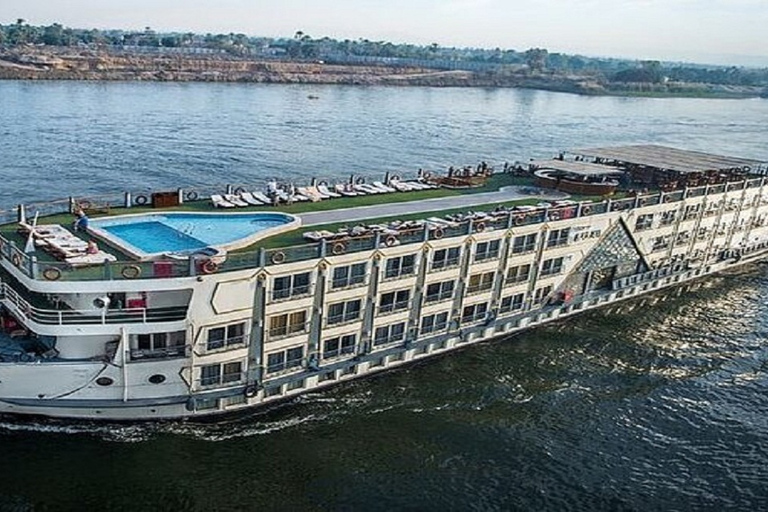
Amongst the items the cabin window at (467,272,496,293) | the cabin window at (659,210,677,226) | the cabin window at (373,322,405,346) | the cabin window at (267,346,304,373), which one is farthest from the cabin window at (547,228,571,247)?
the cabin window at (267,346,304,373)

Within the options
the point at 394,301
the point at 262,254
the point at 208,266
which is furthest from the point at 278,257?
the point at 394,301

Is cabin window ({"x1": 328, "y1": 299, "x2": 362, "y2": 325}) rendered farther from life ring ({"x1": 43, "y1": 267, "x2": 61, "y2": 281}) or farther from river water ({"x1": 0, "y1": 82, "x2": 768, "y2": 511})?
life ring ({"x1": 43, "y1": 267, "x2": 61, "y2": 281})

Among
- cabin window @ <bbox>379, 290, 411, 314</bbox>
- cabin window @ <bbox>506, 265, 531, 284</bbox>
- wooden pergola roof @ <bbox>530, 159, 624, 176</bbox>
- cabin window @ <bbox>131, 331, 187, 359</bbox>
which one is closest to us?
cabin window @ <bbox>131, 331, 187, 359</bbox>

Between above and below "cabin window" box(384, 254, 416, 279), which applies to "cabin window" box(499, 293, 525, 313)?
below

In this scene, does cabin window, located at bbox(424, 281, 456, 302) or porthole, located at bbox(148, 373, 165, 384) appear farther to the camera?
cabin window, located at bbox(424, 281, 456, 302)

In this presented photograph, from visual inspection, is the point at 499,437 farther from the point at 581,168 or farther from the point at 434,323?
the point at 581,168

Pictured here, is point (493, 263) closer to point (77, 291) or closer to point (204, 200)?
point (204, 200)
